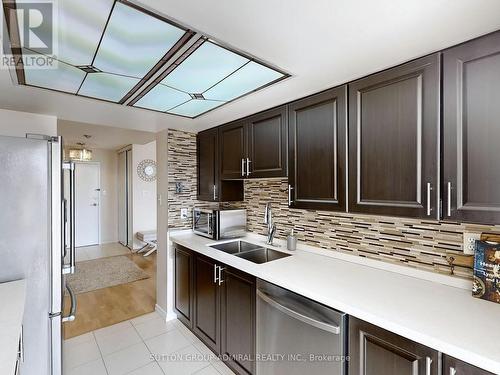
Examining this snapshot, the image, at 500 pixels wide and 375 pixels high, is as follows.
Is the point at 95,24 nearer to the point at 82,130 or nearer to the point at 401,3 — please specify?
the point at 401,3

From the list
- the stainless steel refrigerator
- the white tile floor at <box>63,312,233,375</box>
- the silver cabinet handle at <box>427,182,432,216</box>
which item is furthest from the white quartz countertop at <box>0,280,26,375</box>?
the silver cabinet handle at <box>427,182,432,216</box>

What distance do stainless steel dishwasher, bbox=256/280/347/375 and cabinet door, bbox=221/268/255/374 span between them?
10 cm

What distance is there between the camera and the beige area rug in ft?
12.2

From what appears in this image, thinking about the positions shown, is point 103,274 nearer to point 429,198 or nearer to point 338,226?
point 338,226

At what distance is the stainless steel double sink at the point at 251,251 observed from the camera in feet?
7.51

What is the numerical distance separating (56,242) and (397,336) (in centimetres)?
189

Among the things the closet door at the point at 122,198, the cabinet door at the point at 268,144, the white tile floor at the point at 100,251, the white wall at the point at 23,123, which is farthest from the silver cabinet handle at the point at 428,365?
the closet door at the point at 122,198

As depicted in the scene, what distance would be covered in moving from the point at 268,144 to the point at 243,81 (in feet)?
2.00

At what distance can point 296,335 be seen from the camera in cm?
146

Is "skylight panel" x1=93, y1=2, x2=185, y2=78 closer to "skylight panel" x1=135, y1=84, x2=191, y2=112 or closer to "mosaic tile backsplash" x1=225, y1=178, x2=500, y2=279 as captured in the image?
"skylight panel" x1=135, y1=84, x2=191, y2=112

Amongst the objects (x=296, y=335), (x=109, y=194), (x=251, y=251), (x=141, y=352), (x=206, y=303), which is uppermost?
(x=109, y=194)

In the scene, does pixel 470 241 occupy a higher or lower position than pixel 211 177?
lower

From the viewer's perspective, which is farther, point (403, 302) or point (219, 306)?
point (219, 306)

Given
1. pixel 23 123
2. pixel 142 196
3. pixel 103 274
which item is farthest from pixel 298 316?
pixel 142 196
